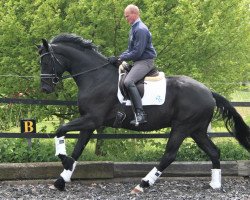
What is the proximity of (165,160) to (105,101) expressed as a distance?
135cm

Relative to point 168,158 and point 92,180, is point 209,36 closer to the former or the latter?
point 168,158

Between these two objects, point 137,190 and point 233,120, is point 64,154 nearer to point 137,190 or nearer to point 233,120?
point 137,190

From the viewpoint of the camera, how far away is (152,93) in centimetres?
746

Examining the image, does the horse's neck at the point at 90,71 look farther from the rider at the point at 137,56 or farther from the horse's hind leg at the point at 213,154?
the horse's hind leg at the point at 213,154

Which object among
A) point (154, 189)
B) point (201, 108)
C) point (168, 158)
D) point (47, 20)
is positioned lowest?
point (154, 189)

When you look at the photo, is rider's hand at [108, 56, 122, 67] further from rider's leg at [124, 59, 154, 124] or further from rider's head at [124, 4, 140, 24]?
rider's head at [124, 4, 140, 24]

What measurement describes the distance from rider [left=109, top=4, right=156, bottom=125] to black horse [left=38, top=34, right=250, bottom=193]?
310 mm

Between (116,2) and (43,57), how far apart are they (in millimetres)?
2212

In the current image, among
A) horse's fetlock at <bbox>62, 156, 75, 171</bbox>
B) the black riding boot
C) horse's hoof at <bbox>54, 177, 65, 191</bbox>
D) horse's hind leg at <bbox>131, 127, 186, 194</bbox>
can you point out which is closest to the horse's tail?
Answer: horse's hind leg at <bbox>131, 127, 186, 194</bbox>

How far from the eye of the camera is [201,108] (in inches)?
300

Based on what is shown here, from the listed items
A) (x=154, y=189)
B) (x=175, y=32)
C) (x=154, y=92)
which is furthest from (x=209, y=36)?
(x=154, y=189)

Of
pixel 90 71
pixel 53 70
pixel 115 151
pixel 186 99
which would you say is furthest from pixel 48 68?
pixel 115 151

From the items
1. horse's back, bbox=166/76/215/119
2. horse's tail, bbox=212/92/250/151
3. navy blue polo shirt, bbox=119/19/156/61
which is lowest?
horse's tail, bbox=212/92/250/151

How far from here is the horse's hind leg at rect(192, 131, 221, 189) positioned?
7.73m
